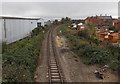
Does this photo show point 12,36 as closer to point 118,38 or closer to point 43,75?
point 43,75

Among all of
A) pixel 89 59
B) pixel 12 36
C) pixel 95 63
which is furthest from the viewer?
pixel 12 36

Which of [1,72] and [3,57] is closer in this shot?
[1,72]

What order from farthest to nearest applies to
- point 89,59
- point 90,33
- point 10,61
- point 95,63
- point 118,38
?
1. point 90,33
2. point 118,38
3. point 89,59
4. point 95,63
5. point 10,61

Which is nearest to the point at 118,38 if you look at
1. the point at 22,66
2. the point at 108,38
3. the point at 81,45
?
the point at 108,38

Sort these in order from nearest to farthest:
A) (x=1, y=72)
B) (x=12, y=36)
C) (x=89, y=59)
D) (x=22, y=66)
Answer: (x=1, y=72), (x=22, y=66), (x=89, y=59), (x=12, y=36)

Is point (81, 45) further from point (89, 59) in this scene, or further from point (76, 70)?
point (76, 70)

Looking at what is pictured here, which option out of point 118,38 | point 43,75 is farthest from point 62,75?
point 118,38

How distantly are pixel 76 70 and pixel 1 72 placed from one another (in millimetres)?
4817

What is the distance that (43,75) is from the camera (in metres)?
8.94

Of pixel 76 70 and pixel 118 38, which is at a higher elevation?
pixel 118 38

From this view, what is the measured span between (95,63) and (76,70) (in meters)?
1.93

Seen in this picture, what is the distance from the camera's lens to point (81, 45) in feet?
49.4

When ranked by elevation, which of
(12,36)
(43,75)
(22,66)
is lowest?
(43,75)

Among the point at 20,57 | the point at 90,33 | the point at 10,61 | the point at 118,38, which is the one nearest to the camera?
the point at 10,61
